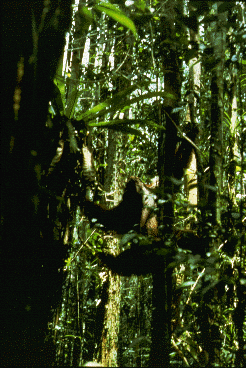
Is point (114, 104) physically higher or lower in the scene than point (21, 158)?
higher

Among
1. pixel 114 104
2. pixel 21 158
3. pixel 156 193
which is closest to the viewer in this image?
Answer: pixel 21 158

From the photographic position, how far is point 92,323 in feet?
15.9

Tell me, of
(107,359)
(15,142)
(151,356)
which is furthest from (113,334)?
(15,142)

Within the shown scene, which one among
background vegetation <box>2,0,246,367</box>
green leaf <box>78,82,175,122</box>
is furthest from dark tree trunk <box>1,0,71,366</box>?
green leaf <box>78,82,175,122</box>

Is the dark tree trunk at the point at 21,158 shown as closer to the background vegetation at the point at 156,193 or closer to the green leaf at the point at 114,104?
the background vegetation at the point at 156,193

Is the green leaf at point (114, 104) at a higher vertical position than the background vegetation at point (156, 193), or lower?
higher

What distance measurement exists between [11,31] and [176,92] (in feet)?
5.51

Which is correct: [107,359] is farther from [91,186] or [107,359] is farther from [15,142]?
[15,142]

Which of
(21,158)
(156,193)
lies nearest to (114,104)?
(156,193)

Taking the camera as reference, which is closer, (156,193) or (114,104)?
(156,193)

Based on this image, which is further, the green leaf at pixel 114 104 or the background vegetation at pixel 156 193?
the green leaf at pixel 114 104

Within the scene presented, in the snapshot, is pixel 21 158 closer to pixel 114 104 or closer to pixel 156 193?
pixel 156 193

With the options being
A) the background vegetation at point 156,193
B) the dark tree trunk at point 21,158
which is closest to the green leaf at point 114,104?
the background vegetation at point 156,193

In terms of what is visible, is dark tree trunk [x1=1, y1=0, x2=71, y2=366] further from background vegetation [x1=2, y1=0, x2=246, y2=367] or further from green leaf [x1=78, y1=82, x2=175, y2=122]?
green leaf [x1=78, y1=82, x2=175, y2=122]
